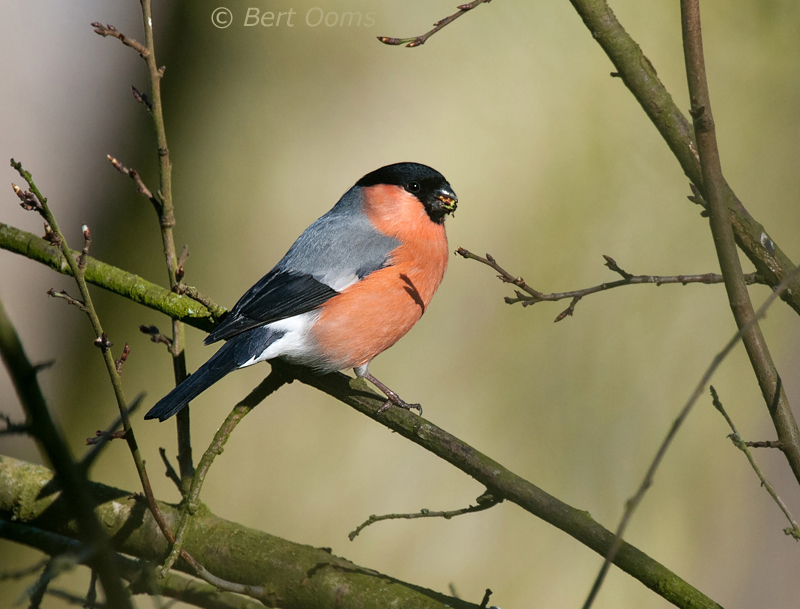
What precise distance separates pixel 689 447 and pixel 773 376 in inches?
67.6

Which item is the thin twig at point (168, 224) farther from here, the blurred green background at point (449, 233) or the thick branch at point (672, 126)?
the thick branch at point (672, 126)

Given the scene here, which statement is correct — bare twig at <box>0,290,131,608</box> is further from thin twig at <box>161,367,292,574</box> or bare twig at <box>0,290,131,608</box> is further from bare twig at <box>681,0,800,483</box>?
bare twig at <box>681,0,800,483</box>

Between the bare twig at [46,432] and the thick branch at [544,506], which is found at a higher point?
the thick branch at [544,506]

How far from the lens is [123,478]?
2418 millimetres

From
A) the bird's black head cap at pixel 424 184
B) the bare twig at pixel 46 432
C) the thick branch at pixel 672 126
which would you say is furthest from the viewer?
the bird's black head cap at pixel 424 184

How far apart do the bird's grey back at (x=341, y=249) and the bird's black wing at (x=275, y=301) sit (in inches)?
1.2

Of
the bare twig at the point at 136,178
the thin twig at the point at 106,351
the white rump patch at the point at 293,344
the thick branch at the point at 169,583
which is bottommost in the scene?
the thick branch at the point at 169,583

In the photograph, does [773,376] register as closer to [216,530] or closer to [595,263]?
[216,530]

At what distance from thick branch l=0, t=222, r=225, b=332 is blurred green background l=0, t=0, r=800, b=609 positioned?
61cm

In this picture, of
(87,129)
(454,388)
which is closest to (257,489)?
(454,388)

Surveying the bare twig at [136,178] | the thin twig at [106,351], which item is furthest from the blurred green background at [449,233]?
the thin twig at [106,351]

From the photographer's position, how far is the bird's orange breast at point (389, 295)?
1.89 m

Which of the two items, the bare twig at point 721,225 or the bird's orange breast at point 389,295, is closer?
the bare twig at point 721,225

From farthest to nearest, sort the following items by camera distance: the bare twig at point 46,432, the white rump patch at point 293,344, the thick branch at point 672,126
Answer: the white rump patch at point 293,344
the thick branch at point 672,126
the bare twig at point 46,432
